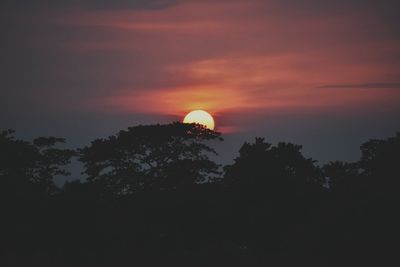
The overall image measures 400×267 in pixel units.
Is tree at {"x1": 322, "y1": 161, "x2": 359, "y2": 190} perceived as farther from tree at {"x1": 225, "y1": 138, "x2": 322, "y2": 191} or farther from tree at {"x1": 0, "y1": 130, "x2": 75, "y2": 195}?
tree at {"x1": 0, "y1": 130, "x2": 75, "y2": 195}

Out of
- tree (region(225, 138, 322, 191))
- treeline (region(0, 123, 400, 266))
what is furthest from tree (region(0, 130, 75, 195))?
tree (region(225, 138, 322, 191))

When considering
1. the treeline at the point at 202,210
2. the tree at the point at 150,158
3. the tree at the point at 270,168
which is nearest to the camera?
the treeline at the point at 202,210

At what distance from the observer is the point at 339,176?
3788cm

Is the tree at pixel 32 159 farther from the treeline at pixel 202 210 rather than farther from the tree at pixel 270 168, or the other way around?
the tree at pixel 270 168

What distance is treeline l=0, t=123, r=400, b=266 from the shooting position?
23938 mm

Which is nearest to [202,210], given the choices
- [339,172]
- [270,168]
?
[270,168]

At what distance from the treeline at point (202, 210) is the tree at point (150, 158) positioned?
8 cm

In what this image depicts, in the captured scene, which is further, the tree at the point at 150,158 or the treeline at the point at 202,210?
the tree at the point at 150,158

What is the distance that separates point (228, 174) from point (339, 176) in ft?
25.3

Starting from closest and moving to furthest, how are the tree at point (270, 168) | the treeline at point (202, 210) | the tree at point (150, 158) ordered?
the treeline at point (202, 210), the tree at point (270, 168), the tree at point (150, 158)

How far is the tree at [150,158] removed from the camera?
42100 mm

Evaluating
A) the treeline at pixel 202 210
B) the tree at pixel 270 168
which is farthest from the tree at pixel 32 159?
the tree at pixel 270 168

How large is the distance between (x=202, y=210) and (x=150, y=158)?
Result: 42.7 ft

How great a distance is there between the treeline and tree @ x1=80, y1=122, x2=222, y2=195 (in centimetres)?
8
